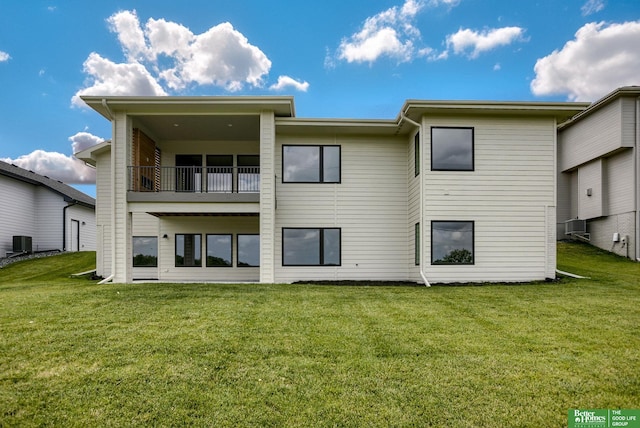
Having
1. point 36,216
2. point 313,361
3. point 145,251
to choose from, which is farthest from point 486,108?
point 36,216

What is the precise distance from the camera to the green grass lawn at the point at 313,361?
3.80 m

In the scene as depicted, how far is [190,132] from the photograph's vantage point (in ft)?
45.0

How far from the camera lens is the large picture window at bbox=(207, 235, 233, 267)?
14.2 metres

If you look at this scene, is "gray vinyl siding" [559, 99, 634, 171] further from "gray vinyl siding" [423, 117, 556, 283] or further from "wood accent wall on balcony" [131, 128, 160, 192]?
"wood accent wall on balcony" [131, 128, 160, 192]

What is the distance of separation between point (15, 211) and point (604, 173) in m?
27.1

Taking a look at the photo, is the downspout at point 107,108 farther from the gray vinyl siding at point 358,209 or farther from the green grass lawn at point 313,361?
the green grass lawn at point 313,361

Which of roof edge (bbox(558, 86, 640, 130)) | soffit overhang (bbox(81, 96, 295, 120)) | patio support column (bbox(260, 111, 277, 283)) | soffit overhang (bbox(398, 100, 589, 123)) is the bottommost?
patio support column (bbox(260, 111, 277, 283))

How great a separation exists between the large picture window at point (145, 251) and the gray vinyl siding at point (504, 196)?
31.1 feet

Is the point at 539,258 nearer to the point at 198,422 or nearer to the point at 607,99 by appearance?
the point at 607,99

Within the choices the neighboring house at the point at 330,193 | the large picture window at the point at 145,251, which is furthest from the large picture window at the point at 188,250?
the large picture window at the point at 145,251

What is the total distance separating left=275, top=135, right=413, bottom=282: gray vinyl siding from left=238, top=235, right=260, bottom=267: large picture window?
1.58 metres

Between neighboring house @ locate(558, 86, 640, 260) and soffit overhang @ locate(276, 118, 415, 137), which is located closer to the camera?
soffit overhang @ locate(276, 118, 415, 137)

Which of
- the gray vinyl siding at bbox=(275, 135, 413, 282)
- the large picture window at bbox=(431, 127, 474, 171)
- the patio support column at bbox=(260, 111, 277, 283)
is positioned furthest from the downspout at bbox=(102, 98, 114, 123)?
the large picture window at bbox=(431, 127, 474, 171)

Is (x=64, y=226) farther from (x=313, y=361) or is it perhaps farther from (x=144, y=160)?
(x=313, y=361)
